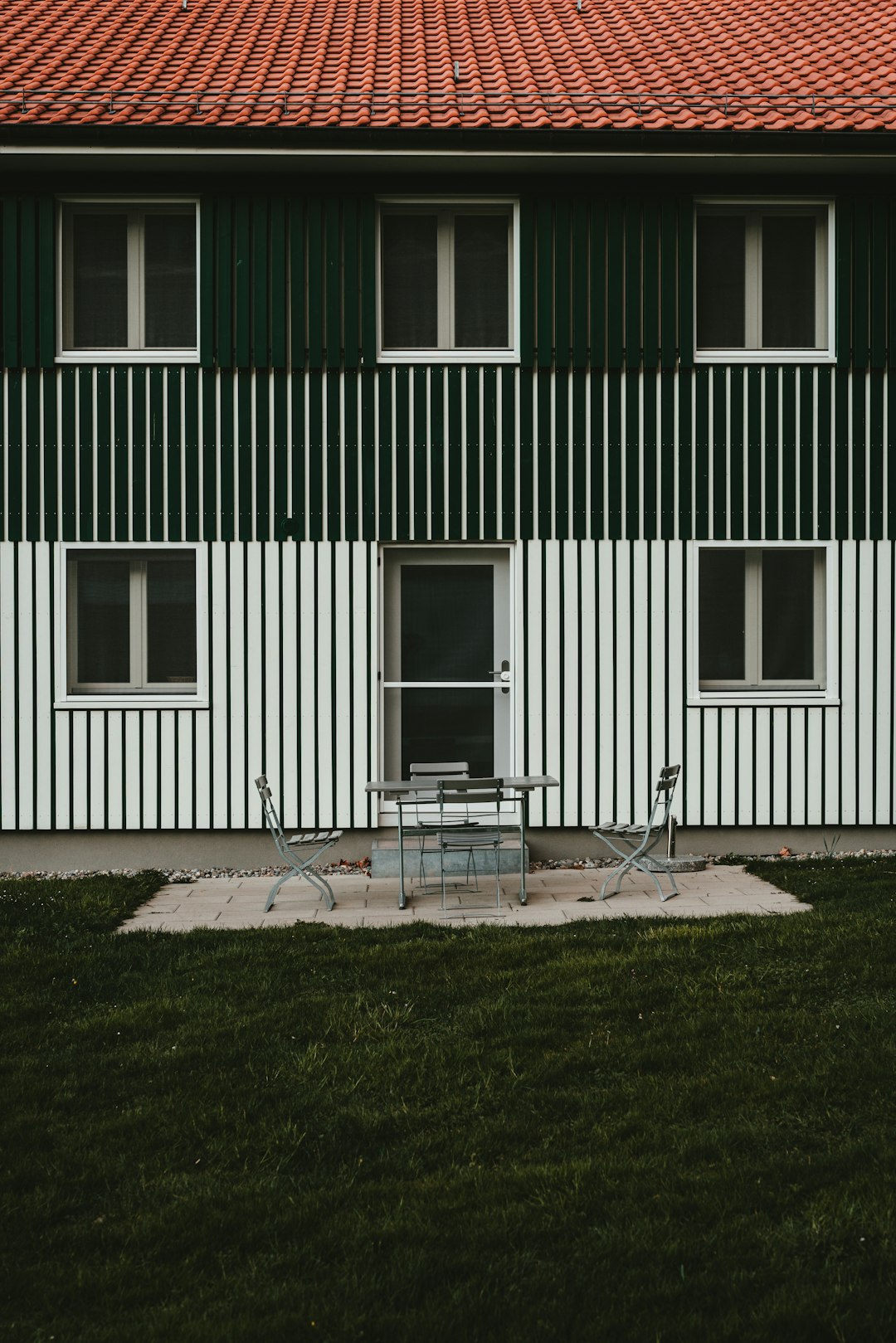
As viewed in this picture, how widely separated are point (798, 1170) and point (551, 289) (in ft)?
27.1

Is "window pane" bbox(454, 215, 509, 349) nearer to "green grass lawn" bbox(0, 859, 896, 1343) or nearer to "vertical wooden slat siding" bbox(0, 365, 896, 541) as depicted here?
"vertical wooden slat siding" bbox(0, 365, 896, 541)

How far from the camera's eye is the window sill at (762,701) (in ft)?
35.3

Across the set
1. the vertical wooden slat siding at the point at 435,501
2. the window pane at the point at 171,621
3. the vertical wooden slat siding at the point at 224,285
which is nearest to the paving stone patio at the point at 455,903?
the vertical wooden slat siding at the point at 435,501

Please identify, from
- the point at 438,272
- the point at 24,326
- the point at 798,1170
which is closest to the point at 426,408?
the point at 438,272

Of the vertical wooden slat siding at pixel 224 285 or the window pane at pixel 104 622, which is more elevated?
the vertical wooden slat siding at pixel 224 285

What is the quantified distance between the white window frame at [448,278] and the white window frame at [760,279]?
1.58 meters

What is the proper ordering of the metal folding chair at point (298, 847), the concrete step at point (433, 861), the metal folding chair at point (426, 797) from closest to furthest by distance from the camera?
the metal folding chair at point (298, 847) → the metal folding chair at point (426, 797) → the concrete step at point (433, 861)

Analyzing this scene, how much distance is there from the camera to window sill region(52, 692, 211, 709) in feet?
34.7

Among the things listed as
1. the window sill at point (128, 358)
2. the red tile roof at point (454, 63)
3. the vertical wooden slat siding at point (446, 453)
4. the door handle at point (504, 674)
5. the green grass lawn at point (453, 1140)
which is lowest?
the green grass lawn at point (453, 1140)

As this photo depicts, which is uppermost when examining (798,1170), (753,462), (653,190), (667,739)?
(653,190)

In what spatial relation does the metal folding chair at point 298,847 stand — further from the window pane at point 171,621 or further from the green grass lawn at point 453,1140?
the window pane at point 171,621

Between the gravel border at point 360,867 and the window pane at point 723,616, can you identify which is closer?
the gravel border at point 360,867

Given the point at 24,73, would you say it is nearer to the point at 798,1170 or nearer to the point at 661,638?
the point at 661,638

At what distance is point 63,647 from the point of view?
418 inches
